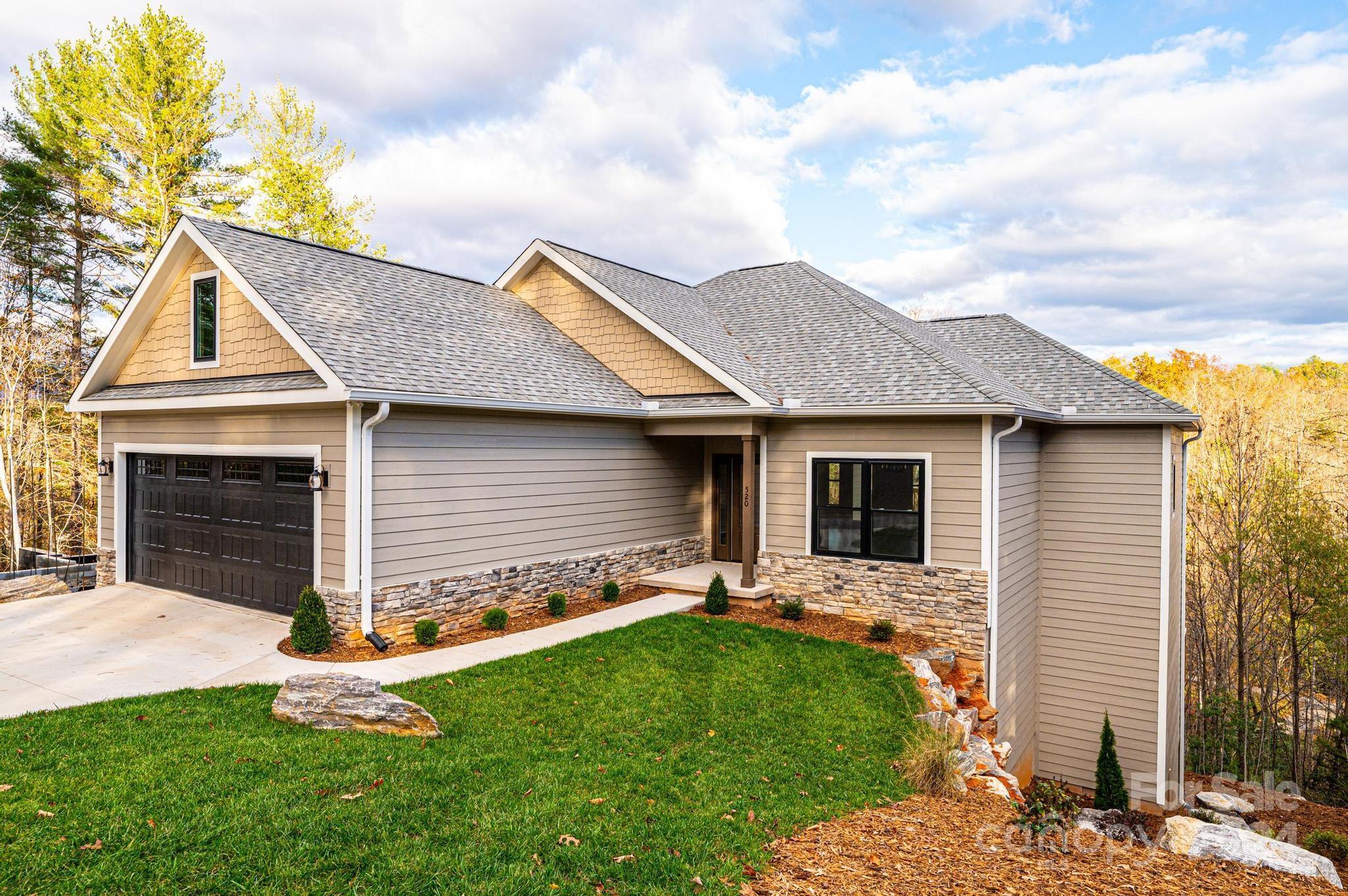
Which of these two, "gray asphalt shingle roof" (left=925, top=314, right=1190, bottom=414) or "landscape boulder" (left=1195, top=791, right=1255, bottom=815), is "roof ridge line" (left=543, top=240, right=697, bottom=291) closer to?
"gray asphalt shingle roof" (left=925, top=314, right=1190, bottom=414)

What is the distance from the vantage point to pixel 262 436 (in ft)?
31.2

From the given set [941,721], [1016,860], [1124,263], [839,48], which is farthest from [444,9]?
[1124,263]

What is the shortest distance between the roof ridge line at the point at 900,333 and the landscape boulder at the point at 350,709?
817cm

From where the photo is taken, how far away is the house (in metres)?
8.96

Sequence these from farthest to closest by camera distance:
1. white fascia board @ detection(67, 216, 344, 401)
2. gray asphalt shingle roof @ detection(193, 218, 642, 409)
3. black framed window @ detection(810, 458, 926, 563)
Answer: black framed window @ detection(810, 458, 926, 563) < gray asphalt shingle roof @ detection(193, 218, 642, 409) < white fascia board @ detection(67, 216, 344, 401)

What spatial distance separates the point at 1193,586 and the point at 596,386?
636 inches

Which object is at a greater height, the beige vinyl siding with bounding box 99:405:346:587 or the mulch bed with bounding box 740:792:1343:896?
the beige vinyl siding with bounding box 99:405:346:587

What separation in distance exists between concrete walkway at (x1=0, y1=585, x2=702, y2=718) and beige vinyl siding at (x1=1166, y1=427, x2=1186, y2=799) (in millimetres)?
8679

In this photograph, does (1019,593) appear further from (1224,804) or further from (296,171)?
(296,171)

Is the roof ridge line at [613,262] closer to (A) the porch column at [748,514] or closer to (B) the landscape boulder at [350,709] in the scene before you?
(A) the porch column at [748,514]

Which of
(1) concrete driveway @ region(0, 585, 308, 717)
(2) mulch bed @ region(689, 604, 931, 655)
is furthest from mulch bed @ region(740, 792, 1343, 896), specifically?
(1) concrete driveway @ region(0, 585, 308, 717)

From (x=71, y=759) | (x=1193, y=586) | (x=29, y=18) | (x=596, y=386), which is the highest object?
(x=29, y=18)

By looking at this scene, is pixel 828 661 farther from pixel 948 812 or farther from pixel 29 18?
pixel 29 18

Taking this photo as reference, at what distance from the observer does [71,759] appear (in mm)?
4863
